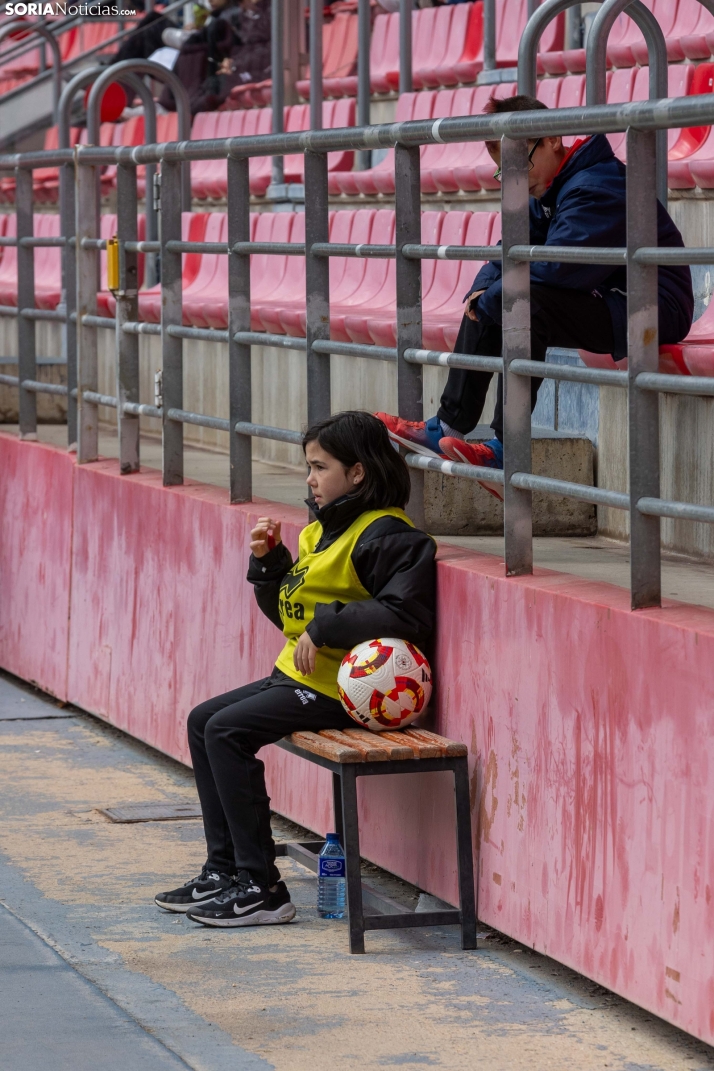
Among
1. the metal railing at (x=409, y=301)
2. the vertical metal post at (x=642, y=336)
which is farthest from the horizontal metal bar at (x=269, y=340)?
the vertical metal post at (x=642, y=336)

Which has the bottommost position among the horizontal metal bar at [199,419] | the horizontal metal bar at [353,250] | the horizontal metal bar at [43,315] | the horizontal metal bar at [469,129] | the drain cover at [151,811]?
the drain cover at [151,811]

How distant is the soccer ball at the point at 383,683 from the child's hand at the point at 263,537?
1.63ft

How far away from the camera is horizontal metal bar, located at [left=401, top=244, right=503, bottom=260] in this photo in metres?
4.46

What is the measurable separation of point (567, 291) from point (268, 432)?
1215mm

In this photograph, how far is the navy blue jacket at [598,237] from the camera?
4.82 m

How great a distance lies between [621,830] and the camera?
4062mm

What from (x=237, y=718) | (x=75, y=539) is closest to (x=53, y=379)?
(x=75, y=539)

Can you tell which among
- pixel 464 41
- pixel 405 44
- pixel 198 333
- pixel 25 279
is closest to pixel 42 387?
pixel 25 279

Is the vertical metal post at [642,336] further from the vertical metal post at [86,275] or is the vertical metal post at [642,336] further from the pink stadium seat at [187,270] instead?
the pink stadium seat at [187,270]

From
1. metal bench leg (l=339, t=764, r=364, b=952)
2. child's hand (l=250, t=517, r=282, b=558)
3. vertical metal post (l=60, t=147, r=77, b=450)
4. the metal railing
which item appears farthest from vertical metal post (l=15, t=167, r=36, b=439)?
metal bench leg (l=339, t=764, r=364, b=952)

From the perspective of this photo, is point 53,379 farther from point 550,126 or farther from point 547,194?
point 550,126

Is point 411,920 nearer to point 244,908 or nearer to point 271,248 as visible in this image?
point 244,908

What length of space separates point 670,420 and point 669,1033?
1.84m

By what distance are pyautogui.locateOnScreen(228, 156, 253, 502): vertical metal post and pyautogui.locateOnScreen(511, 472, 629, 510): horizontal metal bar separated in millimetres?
1789
